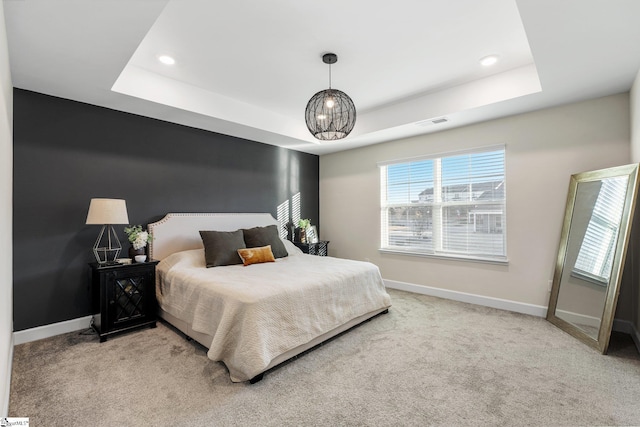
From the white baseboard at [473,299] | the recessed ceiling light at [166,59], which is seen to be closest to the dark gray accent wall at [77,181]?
the recessed ceiling light at [166,59]

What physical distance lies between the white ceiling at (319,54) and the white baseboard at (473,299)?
2268mm

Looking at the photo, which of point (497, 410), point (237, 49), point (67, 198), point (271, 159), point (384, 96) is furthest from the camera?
point (271, 159)

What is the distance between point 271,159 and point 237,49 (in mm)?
2340

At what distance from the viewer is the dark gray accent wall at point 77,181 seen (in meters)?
2.80

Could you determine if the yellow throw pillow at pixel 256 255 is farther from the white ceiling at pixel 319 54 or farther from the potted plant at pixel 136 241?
the white ceiling at pixel 319 54

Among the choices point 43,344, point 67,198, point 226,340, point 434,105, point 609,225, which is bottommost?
point 43,344

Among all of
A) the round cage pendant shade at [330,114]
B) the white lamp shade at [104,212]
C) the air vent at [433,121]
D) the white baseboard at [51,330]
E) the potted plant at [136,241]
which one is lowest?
the white baseboard at [51,330]

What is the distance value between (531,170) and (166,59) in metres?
4.08

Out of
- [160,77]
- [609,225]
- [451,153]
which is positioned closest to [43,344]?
[160,77]

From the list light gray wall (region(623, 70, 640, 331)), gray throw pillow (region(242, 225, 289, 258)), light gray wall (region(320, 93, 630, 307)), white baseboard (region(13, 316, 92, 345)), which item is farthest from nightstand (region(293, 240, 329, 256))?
light gray wall (region(623, 70, 640, 331))

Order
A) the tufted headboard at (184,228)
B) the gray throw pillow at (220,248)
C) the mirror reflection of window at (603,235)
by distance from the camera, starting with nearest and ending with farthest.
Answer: the mirror reflection of window at (603,235) < the gray throw pillow at (220,248) < the tufted headboard at (184,228)

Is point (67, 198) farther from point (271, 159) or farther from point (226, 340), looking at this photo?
point (271, 159)

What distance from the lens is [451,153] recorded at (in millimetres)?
4117

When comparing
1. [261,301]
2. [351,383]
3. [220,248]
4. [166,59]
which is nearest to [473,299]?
[351,383]
